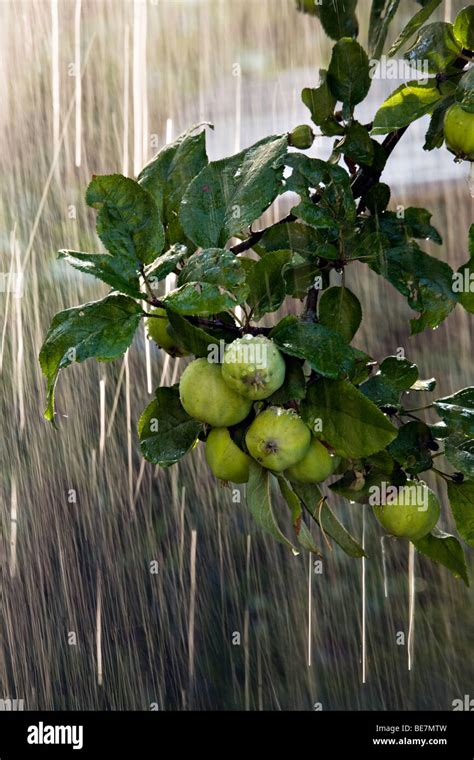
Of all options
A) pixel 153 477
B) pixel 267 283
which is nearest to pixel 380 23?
pixel 267 283

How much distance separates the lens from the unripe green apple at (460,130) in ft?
0.98

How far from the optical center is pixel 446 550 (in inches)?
14.9

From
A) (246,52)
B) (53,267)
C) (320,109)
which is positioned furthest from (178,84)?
(320,109)

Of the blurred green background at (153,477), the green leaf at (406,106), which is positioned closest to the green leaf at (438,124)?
the green leaf at (406,106)

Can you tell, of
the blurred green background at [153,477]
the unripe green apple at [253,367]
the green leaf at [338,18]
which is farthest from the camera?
the blurred green background at [153,477]

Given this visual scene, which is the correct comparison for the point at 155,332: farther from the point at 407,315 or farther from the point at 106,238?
the point at 407,315

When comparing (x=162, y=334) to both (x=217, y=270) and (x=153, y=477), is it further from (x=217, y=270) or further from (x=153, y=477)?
(x=153, y=477)

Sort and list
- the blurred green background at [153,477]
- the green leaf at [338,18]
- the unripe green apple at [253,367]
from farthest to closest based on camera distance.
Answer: the blurred green background at [153,477] → the green leaf at [338,18] → the unripe green apple at [253,367]

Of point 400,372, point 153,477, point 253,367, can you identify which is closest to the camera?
point 253,367

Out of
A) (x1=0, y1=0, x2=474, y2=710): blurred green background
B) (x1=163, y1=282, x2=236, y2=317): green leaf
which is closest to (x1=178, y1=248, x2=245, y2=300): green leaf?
(x1=163, y1=282, x2=236, y2=317): green leaf

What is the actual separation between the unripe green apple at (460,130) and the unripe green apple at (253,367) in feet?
0.33

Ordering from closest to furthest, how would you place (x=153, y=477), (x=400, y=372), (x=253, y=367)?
(x=253, y=367)
(x=400, y=372)
(x=153, y=477)

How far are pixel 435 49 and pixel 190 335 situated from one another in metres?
0.14

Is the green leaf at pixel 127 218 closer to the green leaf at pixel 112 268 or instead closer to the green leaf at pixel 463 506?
the green leaf at pixel 112 268
